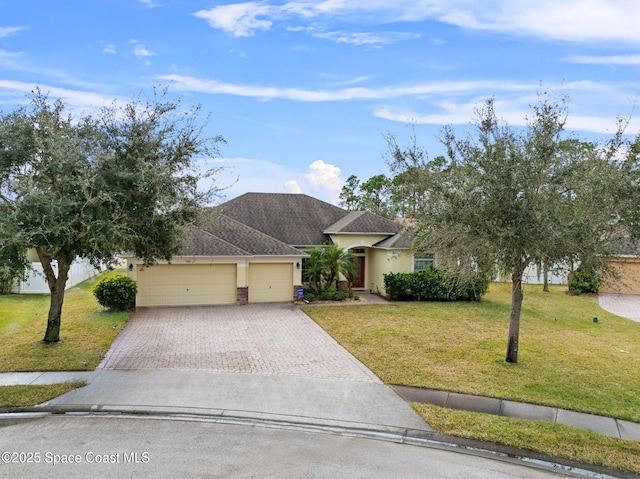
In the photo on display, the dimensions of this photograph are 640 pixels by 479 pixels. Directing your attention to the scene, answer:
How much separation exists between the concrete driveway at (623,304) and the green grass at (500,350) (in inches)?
31.8

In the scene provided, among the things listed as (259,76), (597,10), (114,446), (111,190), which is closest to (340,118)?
(259,76)

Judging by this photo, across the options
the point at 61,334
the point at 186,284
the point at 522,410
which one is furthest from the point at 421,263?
the point at 61,334

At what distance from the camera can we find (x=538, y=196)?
9.12m

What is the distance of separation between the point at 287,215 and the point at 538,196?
17.3m

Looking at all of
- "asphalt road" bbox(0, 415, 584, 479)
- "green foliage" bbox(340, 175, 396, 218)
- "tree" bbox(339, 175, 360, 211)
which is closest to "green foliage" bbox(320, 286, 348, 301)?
"asphalt road" bbox(0, 415, 584, 479)

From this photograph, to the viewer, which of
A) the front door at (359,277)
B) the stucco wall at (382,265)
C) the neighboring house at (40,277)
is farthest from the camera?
the front door at (359,277)

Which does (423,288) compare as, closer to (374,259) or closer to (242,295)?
(374,259)

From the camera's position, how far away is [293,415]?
7.71 metres

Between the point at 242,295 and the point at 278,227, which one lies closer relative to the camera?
the point at 242,295

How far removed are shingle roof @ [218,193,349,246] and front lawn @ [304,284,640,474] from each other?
6201 mm

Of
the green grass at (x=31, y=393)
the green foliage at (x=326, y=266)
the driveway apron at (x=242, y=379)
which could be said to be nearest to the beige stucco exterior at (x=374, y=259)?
the green foliage at (x=326, y=266)

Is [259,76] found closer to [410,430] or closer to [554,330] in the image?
[410,430]

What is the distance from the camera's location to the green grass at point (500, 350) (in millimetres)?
9180

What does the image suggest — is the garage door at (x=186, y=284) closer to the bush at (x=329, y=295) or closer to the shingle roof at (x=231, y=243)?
the shingle roof at (x=231, y=243)
